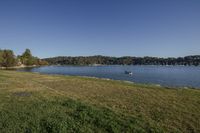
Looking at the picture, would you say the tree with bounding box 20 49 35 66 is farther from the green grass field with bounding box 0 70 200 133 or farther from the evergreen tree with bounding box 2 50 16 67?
the green grass field with bounding box 0 70 200 133

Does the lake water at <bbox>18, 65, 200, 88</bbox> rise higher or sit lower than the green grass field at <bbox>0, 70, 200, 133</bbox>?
lower

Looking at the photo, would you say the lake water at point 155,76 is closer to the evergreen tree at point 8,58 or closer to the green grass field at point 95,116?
the evergreen tree at point 8,58

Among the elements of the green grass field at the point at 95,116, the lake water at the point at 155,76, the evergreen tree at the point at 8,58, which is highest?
the evergreen tree at the point at 8,58

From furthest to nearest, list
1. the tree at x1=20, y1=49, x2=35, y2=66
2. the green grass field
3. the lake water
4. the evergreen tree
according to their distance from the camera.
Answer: the tree at x1=20, y1=49, x2=35, y2=66
the evergreen tree
the lake water
the green grass field

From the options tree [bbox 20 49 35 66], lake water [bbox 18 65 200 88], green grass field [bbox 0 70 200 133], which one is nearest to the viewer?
green grass field [bbox 0 70 200 133]

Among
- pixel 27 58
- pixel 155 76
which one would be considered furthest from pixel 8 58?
pixel 155 76

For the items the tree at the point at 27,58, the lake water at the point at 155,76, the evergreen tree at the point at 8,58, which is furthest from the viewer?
the tree at the point at 27,58

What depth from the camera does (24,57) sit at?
560 ft

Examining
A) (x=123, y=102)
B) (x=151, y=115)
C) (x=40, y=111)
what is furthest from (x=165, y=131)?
(x=40, y=111)

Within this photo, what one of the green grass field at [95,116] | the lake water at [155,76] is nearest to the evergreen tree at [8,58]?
the lake water at [155,76]

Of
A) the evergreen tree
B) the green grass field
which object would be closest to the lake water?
the evergreen tree

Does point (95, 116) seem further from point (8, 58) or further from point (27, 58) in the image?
point (27, 58)

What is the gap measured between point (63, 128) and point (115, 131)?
216cm

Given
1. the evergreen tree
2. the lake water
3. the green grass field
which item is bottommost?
the lake water
